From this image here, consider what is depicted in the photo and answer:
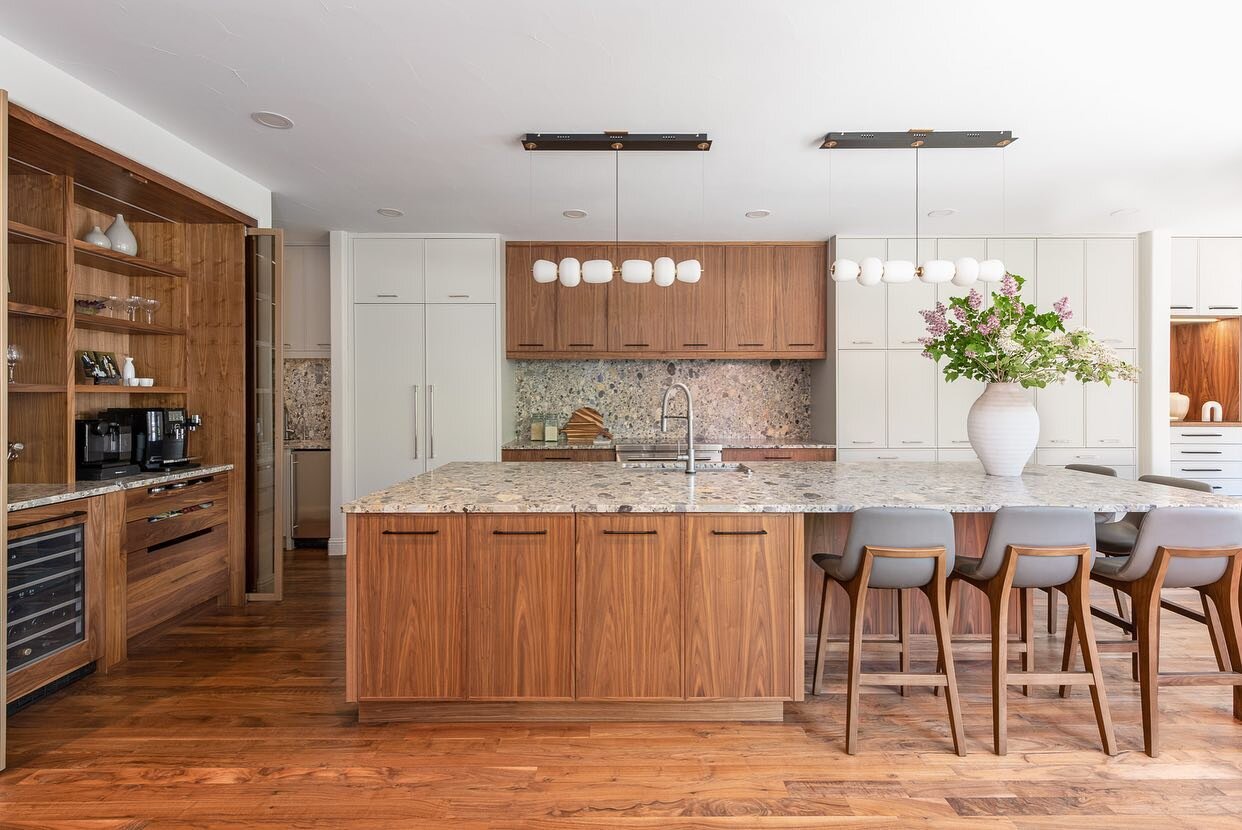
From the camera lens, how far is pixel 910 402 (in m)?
4.96

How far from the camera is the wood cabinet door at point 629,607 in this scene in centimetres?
229

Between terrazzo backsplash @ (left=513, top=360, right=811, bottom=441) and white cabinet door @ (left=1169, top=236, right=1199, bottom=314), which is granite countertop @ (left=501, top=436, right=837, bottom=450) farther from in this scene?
white cabinet door @ (left=1169, top=236, right=1199, bottom=314)

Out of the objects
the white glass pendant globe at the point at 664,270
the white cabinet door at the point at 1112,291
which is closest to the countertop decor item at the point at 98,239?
the white glass pendant globe at the point at 664,270

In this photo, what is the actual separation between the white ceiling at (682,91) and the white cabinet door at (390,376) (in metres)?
0.97

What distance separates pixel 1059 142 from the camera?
3197 millimetres

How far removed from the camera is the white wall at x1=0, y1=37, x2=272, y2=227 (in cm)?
241

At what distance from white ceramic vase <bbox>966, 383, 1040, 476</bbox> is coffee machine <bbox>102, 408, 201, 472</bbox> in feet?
13.2

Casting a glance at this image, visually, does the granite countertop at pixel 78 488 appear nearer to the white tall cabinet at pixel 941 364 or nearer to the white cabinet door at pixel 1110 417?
the white tall cabinet at pixel 941 364

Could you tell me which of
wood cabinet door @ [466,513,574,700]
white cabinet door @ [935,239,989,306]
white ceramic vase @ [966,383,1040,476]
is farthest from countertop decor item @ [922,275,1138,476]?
white cabinet door @ [935,239,989,306]

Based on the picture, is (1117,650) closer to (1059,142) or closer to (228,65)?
(1059,142)

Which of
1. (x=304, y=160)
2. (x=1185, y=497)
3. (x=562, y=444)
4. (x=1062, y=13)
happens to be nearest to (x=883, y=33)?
(x=1062, y=13)

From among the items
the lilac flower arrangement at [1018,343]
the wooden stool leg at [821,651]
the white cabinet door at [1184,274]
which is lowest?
the wooden stool leg at [821,651]

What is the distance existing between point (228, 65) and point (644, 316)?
3260mm

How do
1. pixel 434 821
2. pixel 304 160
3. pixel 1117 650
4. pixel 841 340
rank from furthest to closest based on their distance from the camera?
1. pixel 841 340
2. pixel 304 160
3. pixel 1117 650
4. pixel 434 821
